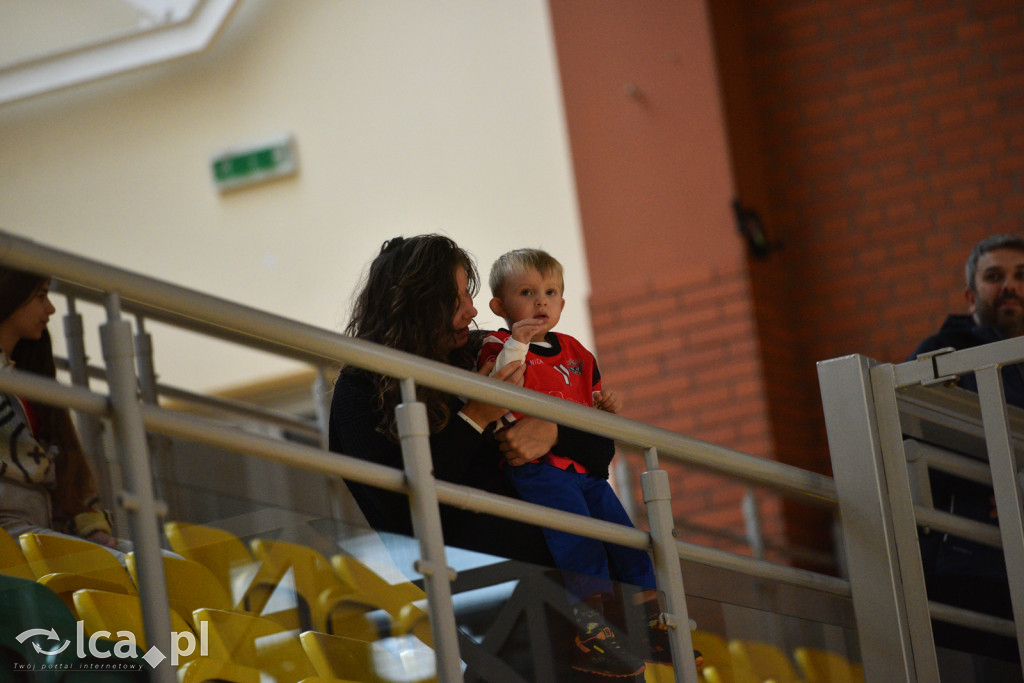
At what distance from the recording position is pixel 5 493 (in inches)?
63.2

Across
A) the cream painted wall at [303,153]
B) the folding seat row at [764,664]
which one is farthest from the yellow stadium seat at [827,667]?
the cream painted wall at [303,153]

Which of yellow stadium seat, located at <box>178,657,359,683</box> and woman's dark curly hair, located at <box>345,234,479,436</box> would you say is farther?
woman's dark curly hair, located at <box>345,234,479,436</box>

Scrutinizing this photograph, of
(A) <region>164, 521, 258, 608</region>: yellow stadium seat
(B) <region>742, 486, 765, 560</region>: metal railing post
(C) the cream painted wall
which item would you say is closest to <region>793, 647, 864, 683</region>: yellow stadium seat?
(A) <region>164, 521, 258, 608</region>: yellow stadium seat

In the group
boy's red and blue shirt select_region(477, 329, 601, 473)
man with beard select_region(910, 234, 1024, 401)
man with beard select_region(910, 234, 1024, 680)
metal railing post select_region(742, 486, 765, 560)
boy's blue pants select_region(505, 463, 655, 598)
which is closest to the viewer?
boy's blue pants select_region(505, 463, 655, 598)

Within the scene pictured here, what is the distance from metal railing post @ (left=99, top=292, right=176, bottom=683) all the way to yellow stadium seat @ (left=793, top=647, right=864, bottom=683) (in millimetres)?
1321

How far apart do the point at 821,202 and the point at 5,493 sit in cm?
447

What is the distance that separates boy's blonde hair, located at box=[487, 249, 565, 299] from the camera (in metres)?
2.41

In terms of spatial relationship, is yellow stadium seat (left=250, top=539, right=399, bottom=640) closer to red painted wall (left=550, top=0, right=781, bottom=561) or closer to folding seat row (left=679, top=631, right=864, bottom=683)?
folding seat row (left=679, top=631, right=864, bottom=683)

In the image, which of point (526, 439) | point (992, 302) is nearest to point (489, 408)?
point (526, 439)

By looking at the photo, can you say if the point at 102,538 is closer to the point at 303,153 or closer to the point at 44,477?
the point at 44,477

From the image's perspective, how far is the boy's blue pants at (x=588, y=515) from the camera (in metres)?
2.11

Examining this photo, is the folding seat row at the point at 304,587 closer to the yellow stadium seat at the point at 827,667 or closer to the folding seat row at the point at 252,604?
the folding seat row at the point at 252,604

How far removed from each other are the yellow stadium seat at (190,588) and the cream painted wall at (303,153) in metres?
4.04

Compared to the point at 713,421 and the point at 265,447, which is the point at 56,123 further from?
the point at 265,447
